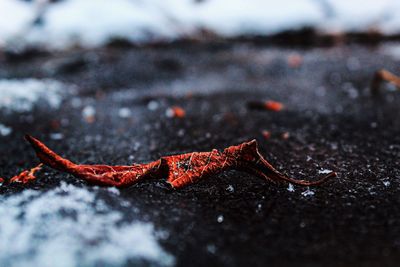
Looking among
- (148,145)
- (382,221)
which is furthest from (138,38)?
(382,221)

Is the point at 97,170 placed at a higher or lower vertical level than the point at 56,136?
higher

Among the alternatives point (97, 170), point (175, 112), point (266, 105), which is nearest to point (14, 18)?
point (175, 112)

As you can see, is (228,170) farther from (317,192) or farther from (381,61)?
(381,61)


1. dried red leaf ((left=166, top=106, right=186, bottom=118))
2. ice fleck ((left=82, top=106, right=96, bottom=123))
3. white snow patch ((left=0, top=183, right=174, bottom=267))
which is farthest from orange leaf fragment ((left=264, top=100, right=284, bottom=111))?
white snow patch ((left=0, top=183, right=174, bottom=267))

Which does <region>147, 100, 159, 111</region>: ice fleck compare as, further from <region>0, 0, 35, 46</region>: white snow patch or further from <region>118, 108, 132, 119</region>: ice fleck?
<region>0, 0, 35, 46</region>: white snow patch

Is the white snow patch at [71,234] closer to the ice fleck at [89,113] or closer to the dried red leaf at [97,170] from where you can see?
the dried red leaf at [97,170]

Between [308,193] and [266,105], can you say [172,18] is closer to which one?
[266,105]

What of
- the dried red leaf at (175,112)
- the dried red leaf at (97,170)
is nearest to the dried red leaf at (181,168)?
the dried red leaf at (97,170)

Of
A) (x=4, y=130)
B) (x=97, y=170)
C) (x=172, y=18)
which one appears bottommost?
(x=4, y=130)
